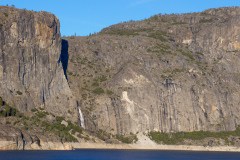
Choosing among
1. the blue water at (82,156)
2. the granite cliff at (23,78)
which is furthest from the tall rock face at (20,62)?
the blue water at (82,156)

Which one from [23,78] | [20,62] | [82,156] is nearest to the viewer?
[82,156]

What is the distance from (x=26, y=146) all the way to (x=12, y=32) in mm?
44199

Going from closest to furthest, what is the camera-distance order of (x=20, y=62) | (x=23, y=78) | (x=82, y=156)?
(x=82, y=156), (x=23, y=78), (x=20, y=62)

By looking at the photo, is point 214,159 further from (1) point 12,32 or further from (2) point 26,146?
(1) point 12,32

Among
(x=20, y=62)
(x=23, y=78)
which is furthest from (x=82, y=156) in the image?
(x=20, y=62)

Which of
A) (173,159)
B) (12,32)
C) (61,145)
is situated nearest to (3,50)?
(12,32)

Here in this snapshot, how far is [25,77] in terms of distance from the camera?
19575cm

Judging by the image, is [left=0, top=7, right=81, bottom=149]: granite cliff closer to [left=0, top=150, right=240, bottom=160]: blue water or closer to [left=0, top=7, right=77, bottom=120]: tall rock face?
[left=0, top=7, right=77, bottom=120]: tall rock face

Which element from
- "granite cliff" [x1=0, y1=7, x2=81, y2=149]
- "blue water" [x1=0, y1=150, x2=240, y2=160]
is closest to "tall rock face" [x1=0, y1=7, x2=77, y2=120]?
"granite cliff" [x1=0, y1=7, x2=81, y2=149]

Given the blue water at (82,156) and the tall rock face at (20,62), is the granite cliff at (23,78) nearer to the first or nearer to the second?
the tall rock face at (20,62)

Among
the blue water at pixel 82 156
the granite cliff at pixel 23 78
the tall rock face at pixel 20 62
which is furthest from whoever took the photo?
the tall rock face at pixel 20 62

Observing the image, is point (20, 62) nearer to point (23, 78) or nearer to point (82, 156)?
point (23, 78)

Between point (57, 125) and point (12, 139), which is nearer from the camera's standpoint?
point (12, 139)

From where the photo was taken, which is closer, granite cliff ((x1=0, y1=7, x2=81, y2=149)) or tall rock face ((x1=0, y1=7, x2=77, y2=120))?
granite cliff ((x1=0, y1=7, x2=81, y2=149))
